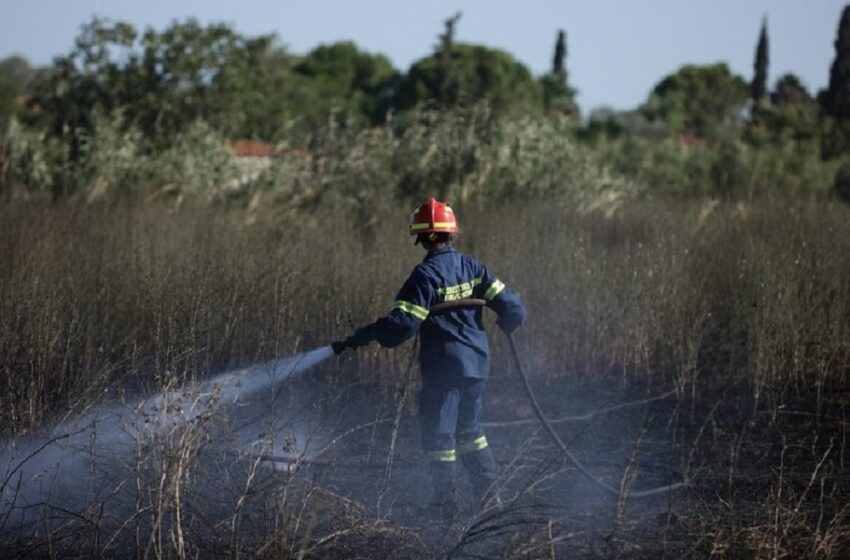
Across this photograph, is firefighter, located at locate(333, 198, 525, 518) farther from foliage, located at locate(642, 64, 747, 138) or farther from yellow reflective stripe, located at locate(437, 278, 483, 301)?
foliage, located at locate(642, 64, 747, 138)

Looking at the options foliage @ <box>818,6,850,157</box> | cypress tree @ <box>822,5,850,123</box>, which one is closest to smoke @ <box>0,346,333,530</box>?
foliage @ <box>818,6,850,157</box>

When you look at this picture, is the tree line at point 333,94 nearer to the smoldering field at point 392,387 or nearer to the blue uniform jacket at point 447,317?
the smoldering field at point 392,387

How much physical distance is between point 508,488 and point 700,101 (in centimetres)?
5631

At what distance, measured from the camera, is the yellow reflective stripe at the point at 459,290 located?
5906mm

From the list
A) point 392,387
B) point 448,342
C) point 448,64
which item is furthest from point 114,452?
point 448,64

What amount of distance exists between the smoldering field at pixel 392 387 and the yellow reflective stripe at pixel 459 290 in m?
1.05

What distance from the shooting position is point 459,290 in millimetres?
5961

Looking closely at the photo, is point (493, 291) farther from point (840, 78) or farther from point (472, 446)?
point (840, 78)

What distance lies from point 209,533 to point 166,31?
55.7 ft

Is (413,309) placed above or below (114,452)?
above

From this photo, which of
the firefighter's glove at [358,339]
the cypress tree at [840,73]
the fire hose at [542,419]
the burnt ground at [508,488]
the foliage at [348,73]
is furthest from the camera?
the foliage at [348,73]

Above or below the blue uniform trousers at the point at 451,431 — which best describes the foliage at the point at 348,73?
above

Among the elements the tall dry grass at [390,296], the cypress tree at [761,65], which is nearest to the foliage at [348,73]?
→ the cypress tree at [761,65]

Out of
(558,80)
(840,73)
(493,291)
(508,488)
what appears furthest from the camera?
(558,80)
